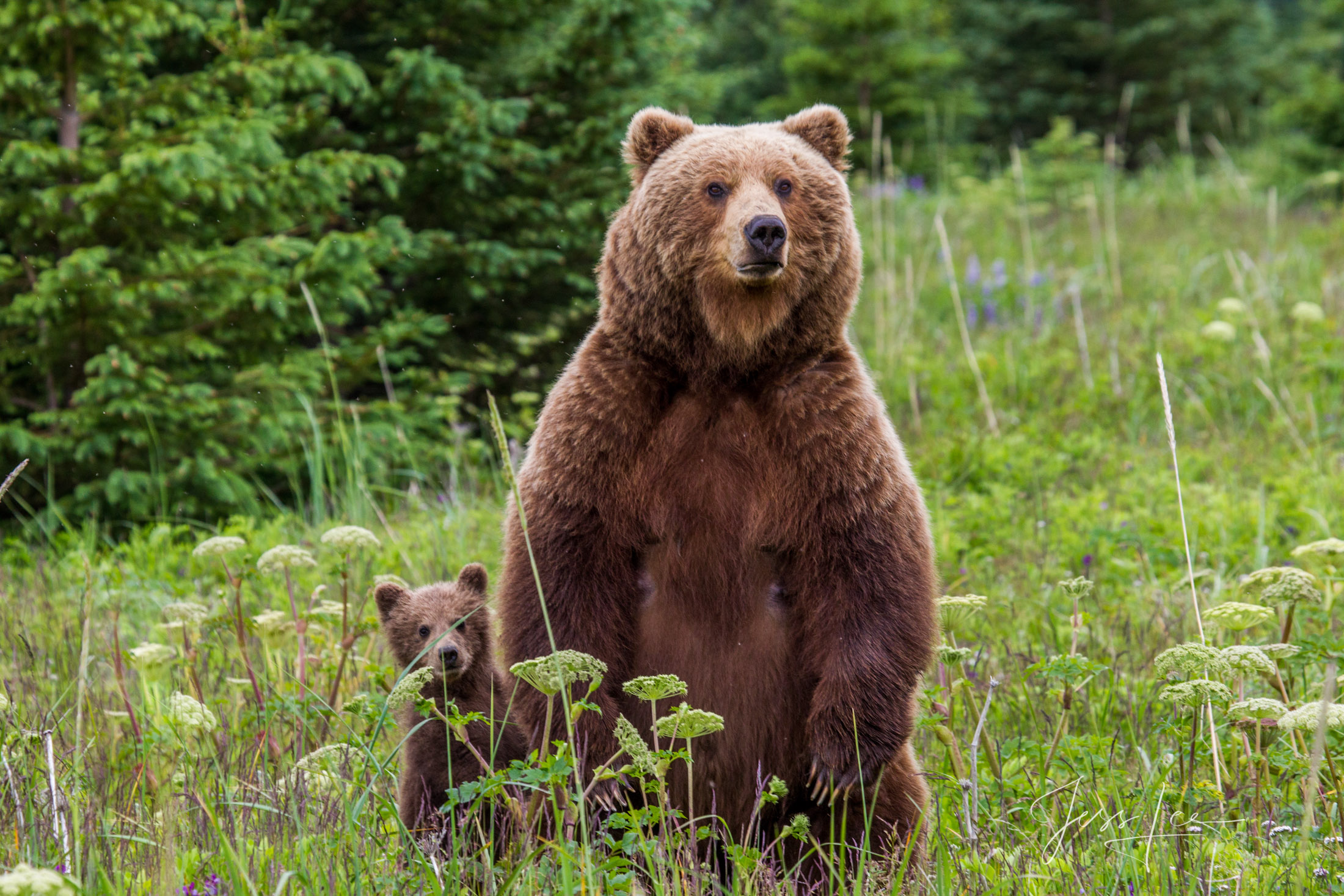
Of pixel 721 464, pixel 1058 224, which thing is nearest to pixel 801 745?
pixel 721 464

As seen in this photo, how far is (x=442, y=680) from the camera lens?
3.10m

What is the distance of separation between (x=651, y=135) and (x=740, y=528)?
1.09m

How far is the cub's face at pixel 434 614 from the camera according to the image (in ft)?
11.3

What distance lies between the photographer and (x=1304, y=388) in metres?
6.91

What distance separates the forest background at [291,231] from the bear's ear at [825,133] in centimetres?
242

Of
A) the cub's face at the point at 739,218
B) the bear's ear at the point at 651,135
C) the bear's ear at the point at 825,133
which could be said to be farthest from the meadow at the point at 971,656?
the bear's ear at the point at 651,135

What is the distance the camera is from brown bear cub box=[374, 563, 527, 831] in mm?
3189

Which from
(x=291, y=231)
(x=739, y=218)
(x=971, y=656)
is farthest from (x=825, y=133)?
(x=291, y=231)

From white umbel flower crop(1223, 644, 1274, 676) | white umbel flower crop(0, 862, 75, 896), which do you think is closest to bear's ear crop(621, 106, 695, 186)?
white umbel flower crop(1223, 644, 1274, 676)

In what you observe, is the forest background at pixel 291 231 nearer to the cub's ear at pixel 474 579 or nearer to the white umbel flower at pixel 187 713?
the cub's ear at pixel 474 579

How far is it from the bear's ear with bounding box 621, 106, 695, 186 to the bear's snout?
1.83 ft

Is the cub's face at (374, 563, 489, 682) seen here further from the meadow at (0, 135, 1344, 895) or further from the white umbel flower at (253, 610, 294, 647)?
the white umbel flower at (253, 610, 294, 647)

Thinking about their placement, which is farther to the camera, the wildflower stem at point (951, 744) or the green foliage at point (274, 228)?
the green foliage at point (274, 228)

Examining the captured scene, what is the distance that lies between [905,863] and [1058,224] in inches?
395
